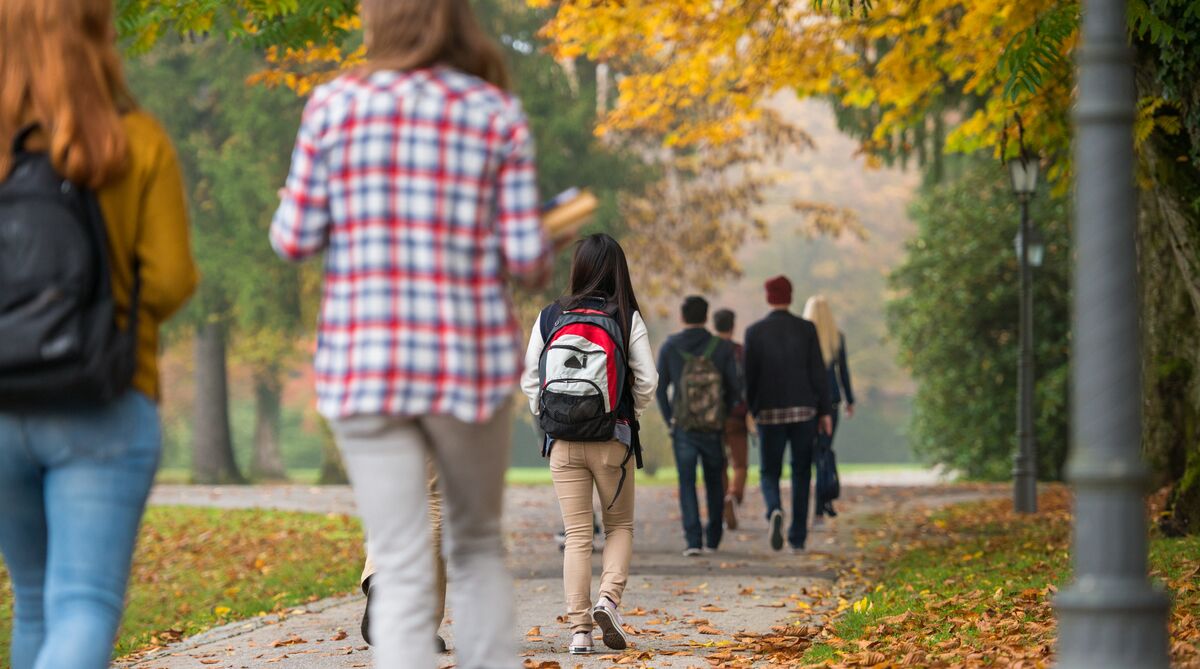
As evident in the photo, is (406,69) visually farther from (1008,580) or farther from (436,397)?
(1008,580)

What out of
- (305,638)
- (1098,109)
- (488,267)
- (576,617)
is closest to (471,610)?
(488,267)

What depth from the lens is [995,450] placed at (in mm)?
23578

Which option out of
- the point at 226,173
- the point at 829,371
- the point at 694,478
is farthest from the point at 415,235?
the point at 226,173

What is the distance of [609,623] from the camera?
711 centimetres

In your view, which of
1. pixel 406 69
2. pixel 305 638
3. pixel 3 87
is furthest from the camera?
pixel 305 638

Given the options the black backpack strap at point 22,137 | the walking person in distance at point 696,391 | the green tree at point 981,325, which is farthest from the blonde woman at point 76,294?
the green tree at point 981,325

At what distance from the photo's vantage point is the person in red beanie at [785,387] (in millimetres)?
11594

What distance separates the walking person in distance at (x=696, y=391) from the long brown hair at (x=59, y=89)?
7922 mm

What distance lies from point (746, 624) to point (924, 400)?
663 inches

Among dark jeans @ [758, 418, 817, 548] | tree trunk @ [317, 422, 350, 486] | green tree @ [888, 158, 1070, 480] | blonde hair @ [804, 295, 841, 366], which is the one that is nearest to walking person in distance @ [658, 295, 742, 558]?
dark jeans @ [758, 418, 817, 548]

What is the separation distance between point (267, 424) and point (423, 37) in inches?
1326

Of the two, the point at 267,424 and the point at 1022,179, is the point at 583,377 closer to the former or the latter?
the point at 1022,179

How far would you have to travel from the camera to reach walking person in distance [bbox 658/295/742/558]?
1138 cm

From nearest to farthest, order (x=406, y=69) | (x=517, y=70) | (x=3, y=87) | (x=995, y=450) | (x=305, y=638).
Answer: (x=3, y=87)
(x=406, y=69)
(x=305, y=638)
(x=995, y=450)
(x=517, y=70)
